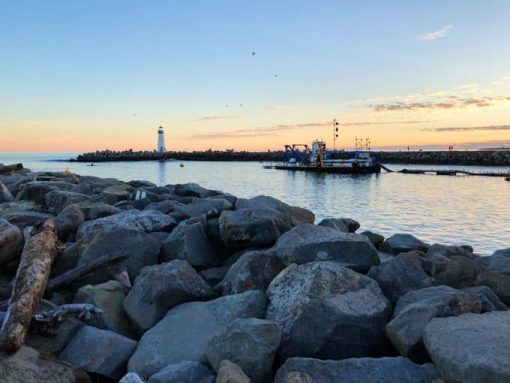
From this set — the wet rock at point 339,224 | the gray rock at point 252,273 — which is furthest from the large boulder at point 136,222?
the wet rock at point 339,224

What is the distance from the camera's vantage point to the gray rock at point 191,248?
6.07m

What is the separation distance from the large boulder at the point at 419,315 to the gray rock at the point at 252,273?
1420 mm

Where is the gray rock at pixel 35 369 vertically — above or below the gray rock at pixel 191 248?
below

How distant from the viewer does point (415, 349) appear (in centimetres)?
361

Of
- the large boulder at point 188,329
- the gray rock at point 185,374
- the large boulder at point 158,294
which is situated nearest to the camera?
the gray rock at point 185,374

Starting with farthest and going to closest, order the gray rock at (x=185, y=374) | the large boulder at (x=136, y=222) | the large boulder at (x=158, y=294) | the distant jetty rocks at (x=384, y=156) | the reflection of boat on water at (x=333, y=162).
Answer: the distant jetty rocks at (x=384, y=156) → the reflection of boat on water at (x=333, y=162) → the large boulder at (x=136, y=222) → the large boulder at (x=158, y=294) → the gray rock at (x=185, y=374)

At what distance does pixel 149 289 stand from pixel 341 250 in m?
2.02

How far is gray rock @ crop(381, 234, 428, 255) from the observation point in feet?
26.7

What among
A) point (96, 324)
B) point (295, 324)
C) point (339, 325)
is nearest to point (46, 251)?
point (96, 324)

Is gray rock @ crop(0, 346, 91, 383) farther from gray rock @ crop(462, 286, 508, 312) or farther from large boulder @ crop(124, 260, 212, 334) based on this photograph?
gray rock @ crop(462, 286, 508, 312)

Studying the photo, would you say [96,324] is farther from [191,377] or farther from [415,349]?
[415,349]

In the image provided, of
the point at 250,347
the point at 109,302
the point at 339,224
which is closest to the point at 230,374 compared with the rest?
the point at 250,347

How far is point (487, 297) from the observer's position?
15.0 feet

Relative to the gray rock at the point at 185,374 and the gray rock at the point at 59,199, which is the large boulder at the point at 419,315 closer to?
the gray rock at the point at 185,374
